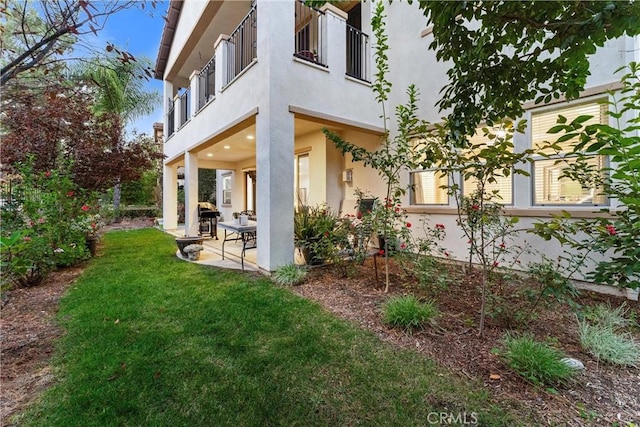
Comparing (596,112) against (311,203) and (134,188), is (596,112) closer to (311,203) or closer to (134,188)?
(311,203)

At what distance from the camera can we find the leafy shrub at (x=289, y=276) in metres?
4.86

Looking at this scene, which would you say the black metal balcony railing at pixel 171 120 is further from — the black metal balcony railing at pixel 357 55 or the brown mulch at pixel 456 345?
the brown mulch at pixel 456 345

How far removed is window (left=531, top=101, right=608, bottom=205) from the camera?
4.70m

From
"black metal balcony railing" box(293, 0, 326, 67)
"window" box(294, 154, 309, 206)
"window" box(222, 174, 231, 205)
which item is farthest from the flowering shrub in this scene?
"window" box(222, 174, 231, 205)

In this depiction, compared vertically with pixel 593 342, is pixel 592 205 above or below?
above

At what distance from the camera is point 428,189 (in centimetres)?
693

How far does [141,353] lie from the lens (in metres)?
2.81

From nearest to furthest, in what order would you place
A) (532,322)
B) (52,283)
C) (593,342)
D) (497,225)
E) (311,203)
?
(593,342)
(532,322)
(497,225)
(52,283)
(311,203)

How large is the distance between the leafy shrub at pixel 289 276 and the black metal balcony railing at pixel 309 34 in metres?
4.28

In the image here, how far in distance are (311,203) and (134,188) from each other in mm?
14916

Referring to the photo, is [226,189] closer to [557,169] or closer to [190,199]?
[190,199]

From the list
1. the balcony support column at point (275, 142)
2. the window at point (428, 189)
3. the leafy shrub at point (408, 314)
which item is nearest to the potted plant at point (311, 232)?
the balcony support column at point (275, 142)

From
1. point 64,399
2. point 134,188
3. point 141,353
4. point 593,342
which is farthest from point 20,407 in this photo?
point 134,188

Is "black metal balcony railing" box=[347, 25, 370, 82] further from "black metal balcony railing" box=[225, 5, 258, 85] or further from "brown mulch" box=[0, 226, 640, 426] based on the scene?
"brown mulch" box=[0, 226, 640, 426]
